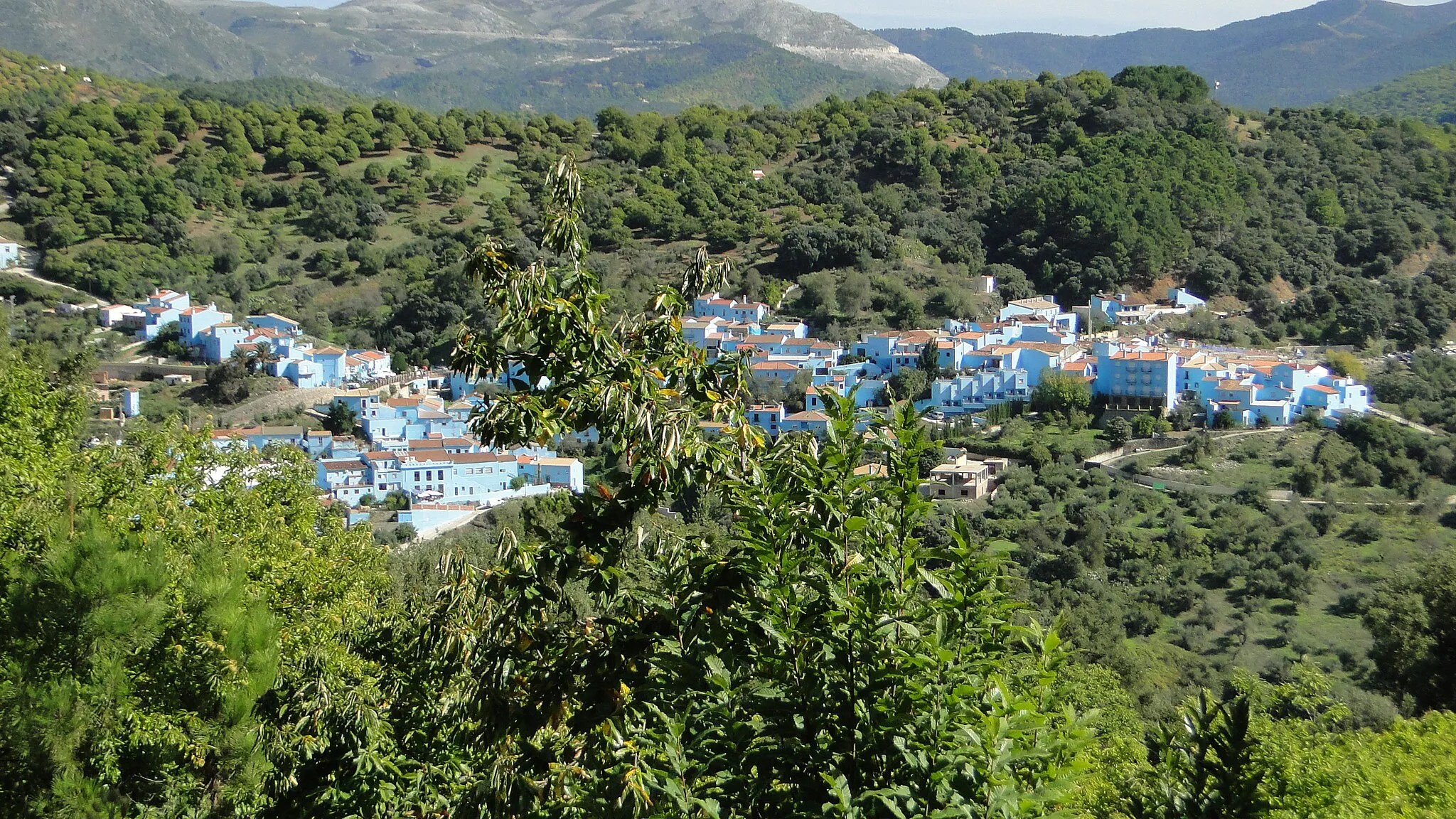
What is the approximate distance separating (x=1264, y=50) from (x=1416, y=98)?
148 ft

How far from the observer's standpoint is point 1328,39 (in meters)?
97.4

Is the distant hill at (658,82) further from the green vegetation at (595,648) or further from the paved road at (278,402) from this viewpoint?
the green vegetation at (595,648)

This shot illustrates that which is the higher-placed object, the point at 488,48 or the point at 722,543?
the point at 488,48

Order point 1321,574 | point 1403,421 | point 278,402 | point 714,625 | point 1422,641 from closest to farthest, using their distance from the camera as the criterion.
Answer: point 714,625
point 1422,641
point 1321,574
point 1403,421
point 278,402

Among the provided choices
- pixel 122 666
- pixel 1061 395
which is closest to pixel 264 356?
pixel 1061 395

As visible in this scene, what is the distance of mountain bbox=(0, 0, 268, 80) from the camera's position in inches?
3241

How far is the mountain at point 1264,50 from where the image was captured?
283 feet

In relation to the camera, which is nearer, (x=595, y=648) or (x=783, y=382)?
(x=595, y=648)

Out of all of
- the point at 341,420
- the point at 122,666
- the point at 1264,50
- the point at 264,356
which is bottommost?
the point at 341,420

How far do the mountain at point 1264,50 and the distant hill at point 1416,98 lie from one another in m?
5.16

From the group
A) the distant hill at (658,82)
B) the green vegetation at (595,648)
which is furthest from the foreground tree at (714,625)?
the distant hill at (658,82)

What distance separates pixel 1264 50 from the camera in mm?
102312

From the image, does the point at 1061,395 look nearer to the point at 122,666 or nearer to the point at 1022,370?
the point at 1022,370

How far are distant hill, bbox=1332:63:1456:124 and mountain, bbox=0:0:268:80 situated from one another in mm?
76643
